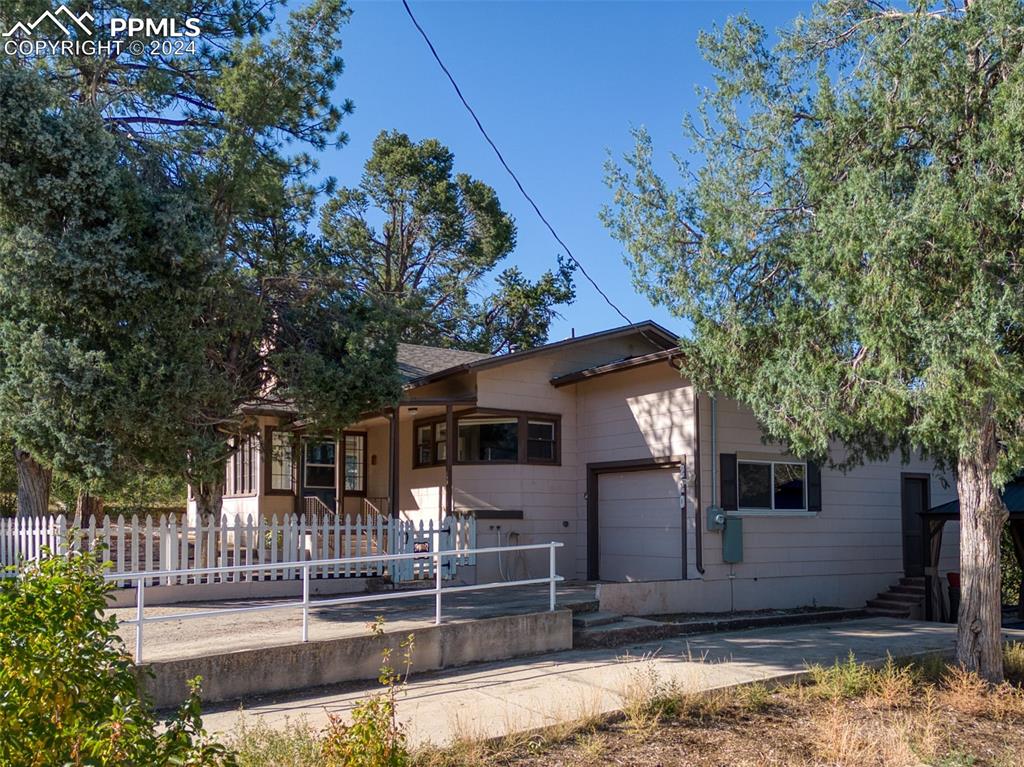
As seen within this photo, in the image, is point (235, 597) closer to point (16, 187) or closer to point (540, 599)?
point (540, 599)

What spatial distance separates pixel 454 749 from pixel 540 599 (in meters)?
6.63

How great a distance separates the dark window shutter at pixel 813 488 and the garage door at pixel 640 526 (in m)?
2.63

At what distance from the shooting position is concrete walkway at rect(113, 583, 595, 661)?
10.0 meters

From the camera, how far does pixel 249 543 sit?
13.2 metres

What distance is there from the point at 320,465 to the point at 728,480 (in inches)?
382

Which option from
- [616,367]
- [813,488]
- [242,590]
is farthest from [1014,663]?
[242,590]

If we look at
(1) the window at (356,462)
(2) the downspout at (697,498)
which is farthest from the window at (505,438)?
(1) the window at (356,462)

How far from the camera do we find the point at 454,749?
274 inches

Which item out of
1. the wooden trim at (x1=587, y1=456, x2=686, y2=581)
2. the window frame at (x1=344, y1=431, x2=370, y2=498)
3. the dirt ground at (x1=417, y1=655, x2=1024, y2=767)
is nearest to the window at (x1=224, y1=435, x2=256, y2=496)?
the window frame at (x1=344, y1=431, x2=370, y2=498)

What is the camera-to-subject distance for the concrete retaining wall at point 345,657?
29.5 feet

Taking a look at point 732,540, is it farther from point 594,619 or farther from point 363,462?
point 363,462

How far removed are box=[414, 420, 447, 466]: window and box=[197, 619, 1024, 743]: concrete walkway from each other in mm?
6886
